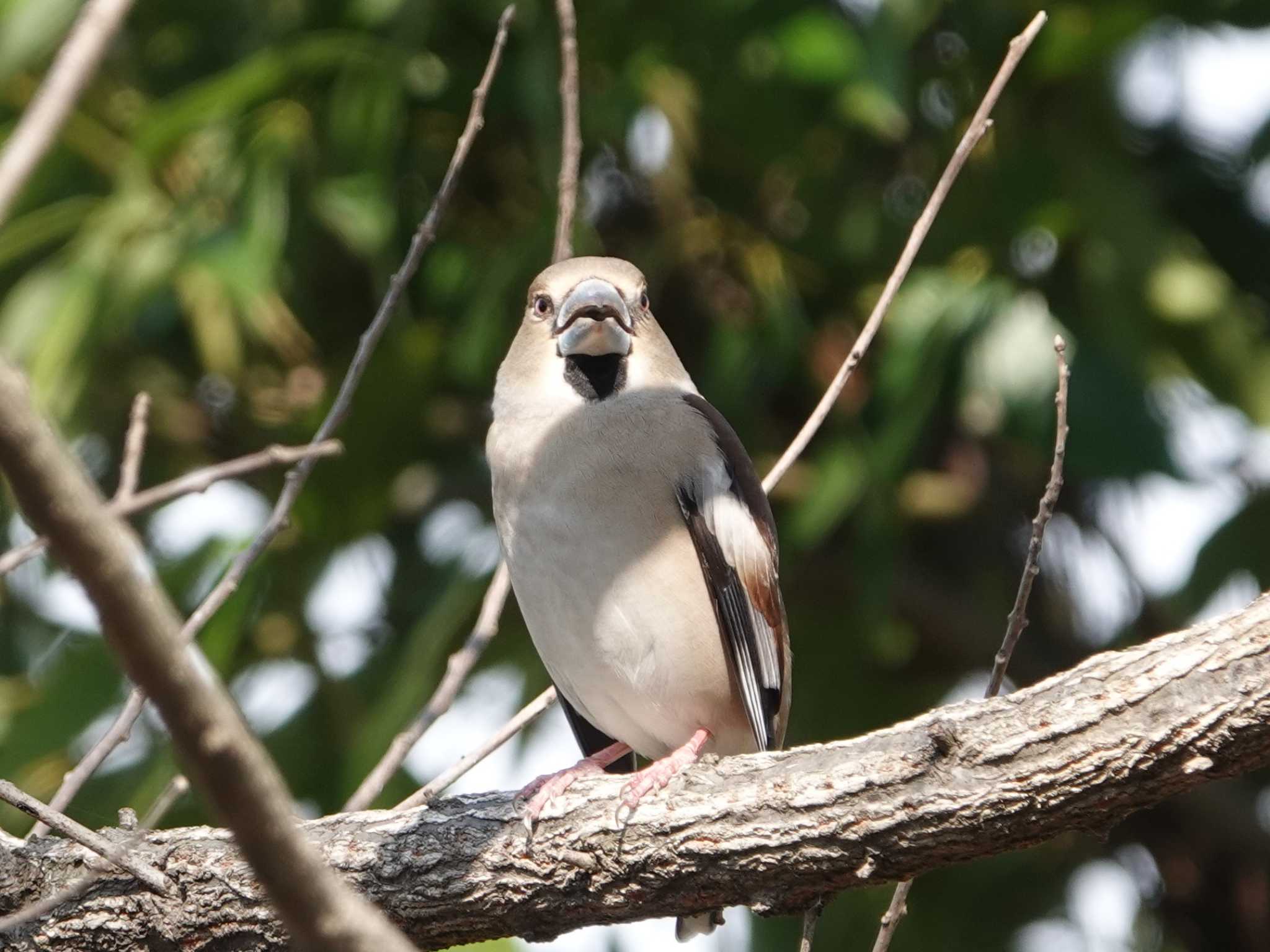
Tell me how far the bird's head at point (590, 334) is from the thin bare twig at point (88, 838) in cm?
203

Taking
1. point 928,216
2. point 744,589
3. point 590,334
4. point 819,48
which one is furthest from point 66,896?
point 819,48

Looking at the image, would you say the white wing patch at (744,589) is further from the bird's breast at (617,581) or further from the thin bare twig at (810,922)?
the thin bare twig at (810,922)

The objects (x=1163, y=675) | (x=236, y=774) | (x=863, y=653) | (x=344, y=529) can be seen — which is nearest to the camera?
(x=236, y=774)

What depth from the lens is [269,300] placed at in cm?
564

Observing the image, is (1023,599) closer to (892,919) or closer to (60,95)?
(892,919)

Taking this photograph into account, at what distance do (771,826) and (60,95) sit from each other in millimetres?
2146

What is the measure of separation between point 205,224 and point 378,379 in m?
0.89

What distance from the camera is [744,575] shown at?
4598mm

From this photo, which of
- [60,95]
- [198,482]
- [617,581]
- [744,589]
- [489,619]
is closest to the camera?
[60,95]

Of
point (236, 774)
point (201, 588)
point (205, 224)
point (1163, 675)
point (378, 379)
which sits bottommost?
point (1163, 675)

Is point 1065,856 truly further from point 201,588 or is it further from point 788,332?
point 201,588

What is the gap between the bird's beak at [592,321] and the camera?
15.9 feet

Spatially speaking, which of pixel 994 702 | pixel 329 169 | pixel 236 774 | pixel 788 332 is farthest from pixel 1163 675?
pixel 329 169

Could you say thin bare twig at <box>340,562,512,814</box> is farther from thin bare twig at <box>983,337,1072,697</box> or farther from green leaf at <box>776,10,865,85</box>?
green leaf at <box>776,10,865,85</box>
